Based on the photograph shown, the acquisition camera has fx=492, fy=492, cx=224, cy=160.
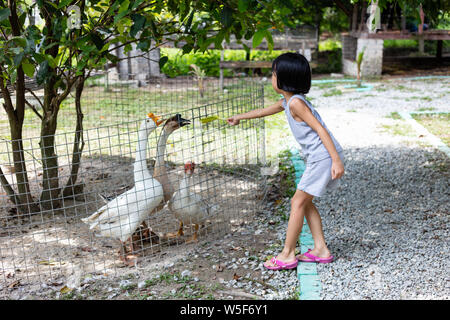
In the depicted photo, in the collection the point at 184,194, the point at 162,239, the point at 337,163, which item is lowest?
the point at 162,239

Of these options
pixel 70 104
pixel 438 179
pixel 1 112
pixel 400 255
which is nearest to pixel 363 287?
pixel 400 255

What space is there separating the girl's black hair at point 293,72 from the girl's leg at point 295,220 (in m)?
0.72

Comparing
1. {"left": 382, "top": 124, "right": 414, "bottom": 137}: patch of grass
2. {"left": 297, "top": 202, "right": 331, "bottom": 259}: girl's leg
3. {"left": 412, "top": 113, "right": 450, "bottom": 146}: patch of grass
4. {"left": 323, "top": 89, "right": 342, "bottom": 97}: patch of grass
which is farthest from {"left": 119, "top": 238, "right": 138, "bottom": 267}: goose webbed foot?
{"left": 323, "top": 89, "right": 342, "bottom": 97}: patch of grass

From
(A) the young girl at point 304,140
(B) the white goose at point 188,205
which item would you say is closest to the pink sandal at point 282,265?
(A) the young girl at point 304,140

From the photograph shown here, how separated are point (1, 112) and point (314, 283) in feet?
20.6

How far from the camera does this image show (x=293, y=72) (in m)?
3.30

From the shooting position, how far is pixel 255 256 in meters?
3.76

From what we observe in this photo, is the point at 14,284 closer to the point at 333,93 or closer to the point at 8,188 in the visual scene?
the point at 8,188

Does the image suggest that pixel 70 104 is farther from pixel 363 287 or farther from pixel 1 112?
pixel 363 287

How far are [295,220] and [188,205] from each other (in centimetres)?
105

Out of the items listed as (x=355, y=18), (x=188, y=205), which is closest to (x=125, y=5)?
(x=188, y=205)

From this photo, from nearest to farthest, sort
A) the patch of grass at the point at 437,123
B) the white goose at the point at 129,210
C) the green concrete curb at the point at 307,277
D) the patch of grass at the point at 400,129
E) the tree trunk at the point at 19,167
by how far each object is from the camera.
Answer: the green concrete curb at the point at 307,277 < the white goose at the point at 129,210 < the tree trunk at the point at 19,167 < the patch of grass at the point at 437,123 < the patch of grass at the point at 400,129

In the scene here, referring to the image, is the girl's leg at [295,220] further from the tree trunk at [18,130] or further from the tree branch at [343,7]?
→ the tree branch at [343,7]

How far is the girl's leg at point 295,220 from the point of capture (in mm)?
3398
